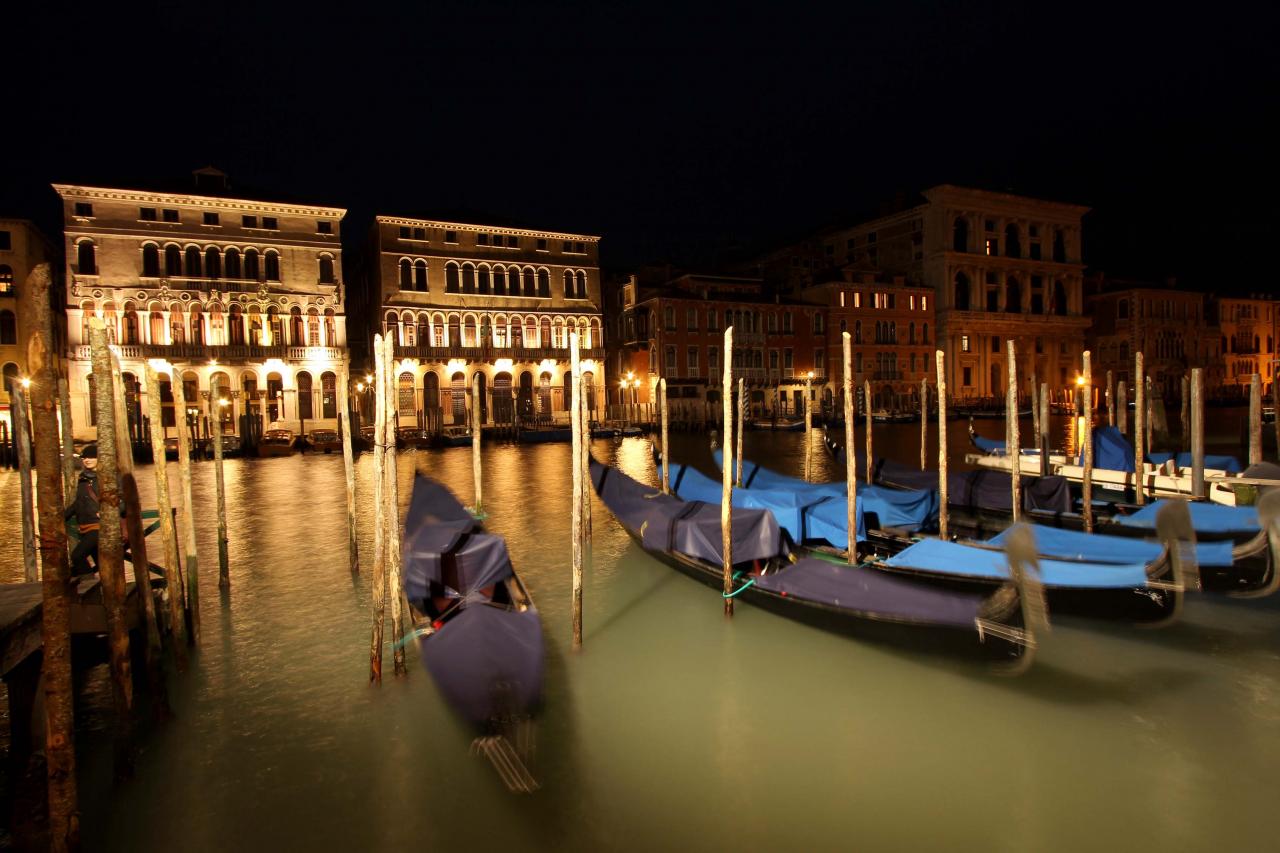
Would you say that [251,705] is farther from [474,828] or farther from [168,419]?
[168,419]

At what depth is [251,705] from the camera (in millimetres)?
5383

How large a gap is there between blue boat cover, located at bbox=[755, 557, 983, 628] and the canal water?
50 cm

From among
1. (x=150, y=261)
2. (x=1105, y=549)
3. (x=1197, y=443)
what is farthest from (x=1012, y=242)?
(x=1105, y=549)

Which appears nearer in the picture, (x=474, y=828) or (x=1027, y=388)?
(x=474, y=828)

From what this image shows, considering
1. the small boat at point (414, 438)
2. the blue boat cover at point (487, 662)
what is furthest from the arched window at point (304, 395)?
the blue boat cover at point (487, 662)

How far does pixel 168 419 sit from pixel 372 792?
27423 millimetres

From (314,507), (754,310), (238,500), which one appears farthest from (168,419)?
(754,310)

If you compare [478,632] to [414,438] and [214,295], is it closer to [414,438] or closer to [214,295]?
[414,438]

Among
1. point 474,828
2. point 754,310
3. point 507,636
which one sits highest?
point 754,310

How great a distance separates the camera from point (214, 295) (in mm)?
27375

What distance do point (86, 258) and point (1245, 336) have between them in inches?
2434

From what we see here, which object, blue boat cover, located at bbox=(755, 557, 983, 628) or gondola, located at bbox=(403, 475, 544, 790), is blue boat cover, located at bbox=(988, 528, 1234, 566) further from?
gondola, located at bbox=(403, 475, 544, 790)

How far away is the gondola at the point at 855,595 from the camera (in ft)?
17.3

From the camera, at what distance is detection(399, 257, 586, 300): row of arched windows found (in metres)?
30.9
